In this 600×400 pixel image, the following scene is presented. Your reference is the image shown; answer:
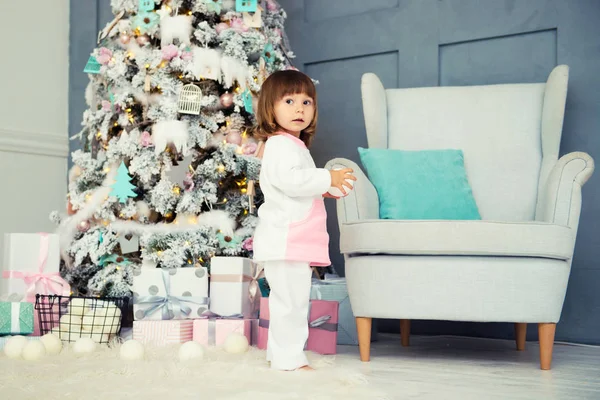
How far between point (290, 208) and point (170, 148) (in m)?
1.04

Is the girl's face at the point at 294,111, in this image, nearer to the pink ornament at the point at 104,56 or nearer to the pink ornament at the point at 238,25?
the pink ornament at the point at 238,25

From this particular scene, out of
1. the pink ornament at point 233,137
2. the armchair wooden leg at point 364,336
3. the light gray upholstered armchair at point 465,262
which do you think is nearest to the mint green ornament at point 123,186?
the pink ornament at point 233,137

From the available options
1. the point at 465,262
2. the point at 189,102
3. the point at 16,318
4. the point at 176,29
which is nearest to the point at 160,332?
the point at 16,318

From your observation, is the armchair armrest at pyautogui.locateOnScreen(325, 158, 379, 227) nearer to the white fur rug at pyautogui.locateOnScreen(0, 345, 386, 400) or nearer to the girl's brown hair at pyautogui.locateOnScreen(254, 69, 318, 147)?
the girl's brown hair at pyautogui.locateOnScreen(254, 69, 318, 147)

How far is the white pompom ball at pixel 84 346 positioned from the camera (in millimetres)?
2051

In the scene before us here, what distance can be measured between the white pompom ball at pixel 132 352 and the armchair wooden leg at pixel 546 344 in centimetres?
115

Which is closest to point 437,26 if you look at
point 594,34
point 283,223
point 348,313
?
point 594,34

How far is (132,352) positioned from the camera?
193cm

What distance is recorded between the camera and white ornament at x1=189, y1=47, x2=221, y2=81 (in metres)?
2.64

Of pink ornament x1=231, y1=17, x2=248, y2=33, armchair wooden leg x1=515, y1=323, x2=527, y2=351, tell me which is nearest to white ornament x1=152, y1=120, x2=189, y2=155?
pink ornament x1=231, y1=17, x2=248, y2=33

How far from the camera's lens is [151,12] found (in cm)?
277

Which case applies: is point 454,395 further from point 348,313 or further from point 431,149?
point 431,149

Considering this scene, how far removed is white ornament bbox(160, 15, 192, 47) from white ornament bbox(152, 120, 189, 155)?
330mm

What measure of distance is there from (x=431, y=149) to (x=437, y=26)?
74 cm
